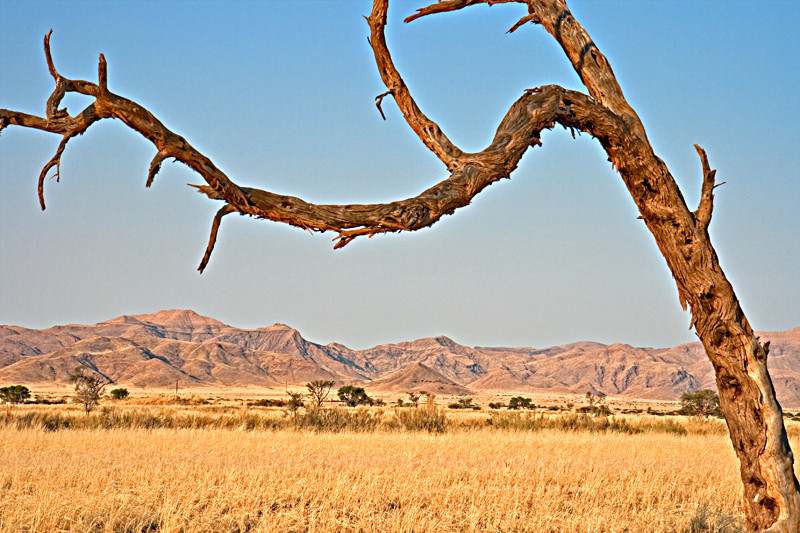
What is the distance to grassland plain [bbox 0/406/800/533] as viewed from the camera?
28.0ft

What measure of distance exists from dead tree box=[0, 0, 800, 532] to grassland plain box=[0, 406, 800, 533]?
2921mm

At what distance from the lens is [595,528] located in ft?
28.3

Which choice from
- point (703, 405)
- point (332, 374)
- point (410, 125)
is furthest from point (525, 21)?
point (332, 374)

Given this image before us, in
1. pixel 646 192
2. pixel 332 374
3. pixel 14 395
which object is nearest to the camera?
pixel 646 192

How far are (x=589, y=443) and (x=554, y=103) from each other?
1500 cm

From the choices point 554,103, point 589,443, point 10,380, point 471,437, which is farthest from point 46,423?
point 10,380

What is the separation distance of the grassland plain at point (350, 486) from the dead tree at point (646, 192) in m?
2.92

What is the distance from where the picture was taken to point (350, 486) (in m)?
10.7

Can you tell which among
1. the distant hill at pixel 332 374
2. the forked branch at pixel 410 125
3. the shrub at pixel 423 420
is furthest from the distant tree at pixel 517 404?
the forked branch at pixel 410 125

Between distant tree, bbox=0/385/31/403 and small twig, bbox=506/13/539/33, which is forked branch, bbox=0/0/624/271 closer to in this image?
small twig, bbox=506/13/539/33

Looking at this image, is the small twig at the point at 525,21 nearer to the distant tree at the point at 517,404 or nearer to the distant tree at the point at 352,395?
the distant tree at the point at 517,404

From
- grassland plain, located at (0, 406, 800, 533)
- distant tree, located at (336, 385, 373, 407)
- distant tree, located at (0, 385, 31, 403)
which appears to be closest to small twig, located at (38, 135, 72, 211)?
grassland plain, located at (0, 406, 800, 533)

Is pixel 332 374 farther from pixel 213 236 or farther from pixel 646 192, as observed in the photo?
pixel 213 236

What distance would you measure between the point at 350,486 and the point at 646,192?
633 centimetres
